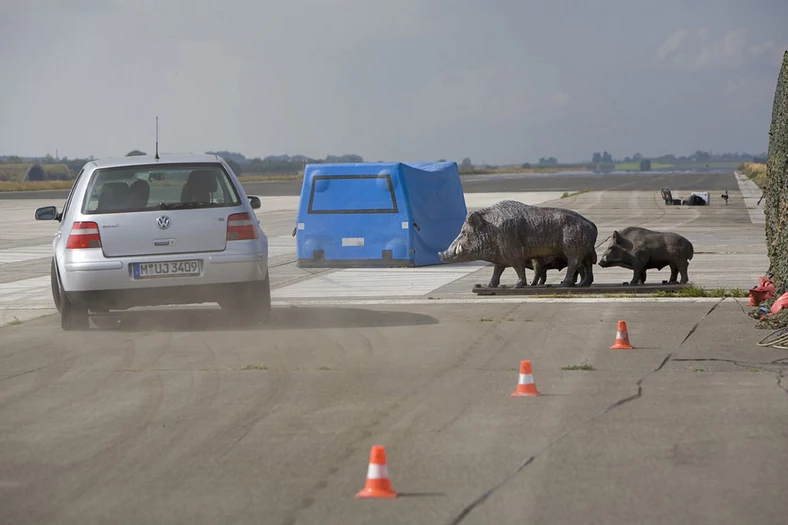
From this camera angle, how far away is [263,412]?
25.9 feet

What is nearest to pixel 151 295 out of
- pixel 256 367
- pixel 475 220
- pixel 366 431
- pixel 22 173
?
pixel 256 367

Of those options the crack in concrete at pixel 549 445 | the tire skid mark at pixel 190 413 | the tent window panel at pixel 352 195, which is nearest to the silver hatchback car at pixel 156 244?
the tire skid mark at pixel 190 413

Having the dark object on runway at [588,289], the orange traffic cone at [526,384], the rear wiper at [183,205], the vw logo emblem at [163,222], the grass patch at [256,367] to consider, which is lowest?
the dark object on runway at [588,289]

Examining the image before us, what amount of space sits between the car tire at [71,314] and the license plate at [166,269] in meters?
0.69

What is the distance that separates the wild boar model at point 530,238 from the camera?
14620 mm

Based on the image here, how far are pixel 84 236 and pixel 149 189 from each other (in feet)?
2.66

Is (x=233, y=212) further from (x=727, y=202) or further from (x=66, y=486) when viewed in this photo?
(x=727, y=202)

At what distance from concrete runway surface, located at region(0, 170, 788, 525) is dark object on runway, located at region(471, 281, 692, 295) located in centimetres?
77

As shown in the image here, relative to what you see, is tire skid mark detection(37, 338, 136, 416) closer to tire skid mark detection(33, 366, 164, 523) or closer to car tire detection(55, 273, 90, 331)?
tire skid mark detection(33, 366, 164, 523)

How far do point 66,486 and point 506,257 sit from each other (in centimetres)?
919

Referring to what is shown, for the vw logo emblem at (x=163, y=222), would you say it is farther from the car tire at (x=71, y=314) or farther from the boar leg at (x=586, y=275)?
the boar leg at (x=586, y=275)

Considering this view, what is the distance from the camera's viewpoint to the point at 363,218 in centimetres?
1962

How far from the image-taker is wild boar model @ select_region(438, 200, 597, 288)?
14.6m

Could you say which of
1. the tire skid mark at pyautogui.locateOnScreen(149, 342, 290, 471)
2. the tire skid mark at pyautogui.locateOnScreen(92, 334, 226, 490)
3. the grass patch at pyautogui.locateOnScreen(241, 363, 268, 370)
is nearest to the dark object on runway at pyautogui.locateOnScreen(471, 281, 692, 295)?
the tire skid mark at pyautogui.locateOnScreen(92, 334, 226, 490)
